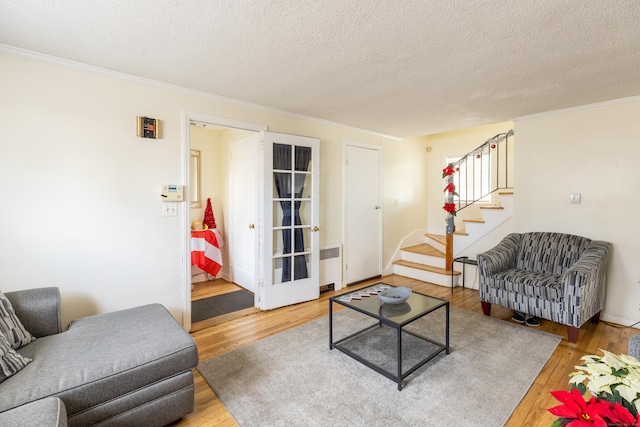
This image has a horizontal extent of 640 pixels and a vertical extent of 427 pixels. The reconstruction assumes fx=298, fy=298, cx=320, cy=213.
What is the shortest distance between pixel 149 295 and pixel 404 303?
2275 millimetres

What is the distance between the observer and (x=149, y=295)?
8.92ft

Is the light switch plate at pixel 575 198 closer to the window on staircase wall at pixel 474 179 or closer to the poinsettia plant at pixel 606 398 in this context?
the window on staircase wall at pixel 474 179

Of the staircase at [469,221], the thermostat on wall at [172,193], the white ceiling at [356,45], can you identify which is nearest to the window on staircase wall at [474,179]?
the staircase at [469,221]

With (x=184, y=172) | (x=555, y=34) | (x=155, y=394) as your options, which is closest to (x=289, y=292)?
(x=184, y=172)

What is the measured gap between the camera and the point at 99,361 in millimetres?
1577

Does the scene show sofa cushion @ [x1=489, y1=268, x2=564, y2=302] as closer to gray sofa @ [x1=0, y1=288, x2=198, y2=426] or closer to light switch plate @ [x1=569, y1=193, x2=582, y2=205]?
light switch plate @ [x1=569, y1=193, x2=582, y2=205]

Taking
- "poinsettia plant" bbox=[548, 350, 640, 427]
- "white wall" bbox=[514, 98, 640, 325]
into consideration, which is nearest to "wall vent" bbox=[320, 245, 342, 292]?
"white wall" bbox=[514, 98, 640, 325]

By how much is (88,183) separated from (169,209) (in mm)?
636

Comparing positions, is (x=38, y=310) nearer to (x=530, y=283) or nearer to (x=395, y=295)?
(x=395, y=295)

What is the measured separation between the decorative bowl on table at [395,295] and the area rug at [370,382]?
47 centimetres

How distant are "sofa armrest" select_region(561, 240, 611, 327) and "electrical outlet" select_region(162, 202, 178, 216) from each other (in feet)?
11.8

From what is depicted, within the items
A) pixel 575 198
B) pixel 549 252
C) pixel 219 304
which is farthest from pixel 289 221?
pixel 575 198

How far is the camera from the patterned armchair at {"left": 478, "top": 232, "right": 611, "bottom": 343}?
2602 millimetres

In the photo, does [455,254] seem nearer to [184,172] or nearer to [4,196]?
[184,172]
